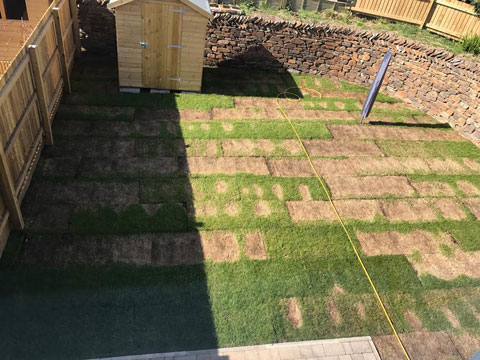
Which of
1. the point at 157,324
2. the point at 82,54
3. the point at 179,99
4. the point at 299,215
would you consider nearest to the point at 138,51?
the point at 179,99

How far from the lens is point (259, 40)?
1308 centimetres

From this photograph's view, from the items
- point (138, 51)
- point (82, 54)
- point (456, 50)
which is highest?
point (456, 50)

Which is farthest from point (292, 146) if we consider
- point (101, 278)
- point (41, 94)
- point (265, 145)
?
point (41, 94)

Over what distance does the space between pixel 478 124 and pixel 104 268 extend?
11197mm

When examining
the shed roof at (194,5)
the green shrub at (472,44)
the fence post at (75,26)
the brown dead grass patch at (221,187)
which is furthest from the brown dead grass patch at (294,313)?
the green shrub at (472,44)

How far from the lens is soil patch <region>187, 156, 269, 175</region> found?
356 inches

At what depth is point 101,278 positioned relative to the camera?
6.49 metres

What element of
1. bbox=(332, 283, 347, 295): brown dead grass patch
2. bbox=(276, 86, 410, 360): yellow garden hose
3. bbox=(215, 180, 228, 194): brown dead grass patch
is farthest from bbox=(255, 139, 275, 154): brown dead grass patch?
bbox=(332, 283, 347, 295): brown dead grass patch

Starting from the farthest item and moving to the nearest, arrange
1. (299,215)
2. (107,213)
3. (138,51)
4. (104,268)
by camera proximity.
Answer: (138,51) → (299,215) → (107,213) → (104,268)

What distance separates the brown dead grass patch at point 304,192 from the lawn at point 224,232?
3cm

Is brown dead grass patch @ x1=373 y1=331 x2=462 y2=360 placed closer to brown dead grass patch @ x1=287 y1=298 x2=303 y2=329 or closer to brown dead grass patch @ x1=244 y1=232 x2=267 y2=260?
brown dead grass patch @ x1=287 y1=298 x2=303 y2=329

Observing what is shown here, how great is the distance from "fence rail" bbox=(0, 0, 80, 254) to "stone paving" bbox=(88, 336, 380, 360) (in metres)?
3.49

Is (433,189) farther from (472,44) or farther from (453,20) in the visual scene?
(453,20)

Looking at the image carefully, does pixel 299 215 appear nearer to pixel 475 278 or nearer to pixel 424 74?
pixel 475 278
